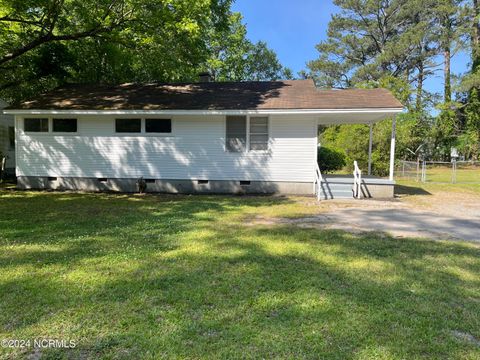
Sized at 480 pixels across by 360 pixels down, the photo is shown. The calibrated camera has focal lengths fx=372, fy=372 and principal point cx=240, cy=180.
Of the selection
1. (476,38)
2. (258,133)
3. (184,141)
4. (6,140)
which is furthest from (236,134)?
(476,38)

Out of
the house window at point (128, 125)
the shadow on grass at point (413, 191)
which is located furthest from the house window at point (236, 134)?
the shadow on grass at point (413, 191)

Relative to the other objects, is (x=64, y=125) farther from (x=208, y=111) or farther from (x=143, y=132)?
(x=208, y=111)

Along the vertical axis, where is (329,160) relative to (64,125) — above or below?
below

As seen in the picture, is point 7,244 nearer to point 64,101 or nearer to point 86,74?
point 64,101

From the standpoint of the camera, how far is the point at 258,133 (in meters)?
13.0

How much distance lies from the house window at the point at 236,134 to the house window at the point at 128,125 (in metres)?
3.22

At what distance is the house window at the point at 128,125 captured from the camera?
526 inches

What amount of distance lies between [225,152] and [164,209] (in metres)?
4.04

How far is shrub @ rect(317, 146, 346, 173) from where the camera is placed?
63.6ft

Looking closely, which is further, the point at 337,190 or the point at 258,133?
the point at 258,133

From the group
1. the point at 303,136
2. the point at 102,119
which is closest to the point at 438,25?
the point at 303,136

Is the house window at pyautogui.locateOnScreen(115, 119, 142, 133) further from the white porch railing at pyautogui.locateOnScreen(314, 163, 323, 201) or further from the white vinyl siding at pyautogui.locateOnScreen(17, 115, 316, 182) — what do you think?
the white porch railing at pyautogui.locateOnScreen(314, 163, 323, 201)

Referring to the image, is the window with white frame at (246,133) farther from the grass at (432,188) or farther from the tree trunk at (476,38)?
the tree trunk at (476,38)

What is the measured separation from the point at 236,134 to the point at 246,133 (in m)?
0.36
